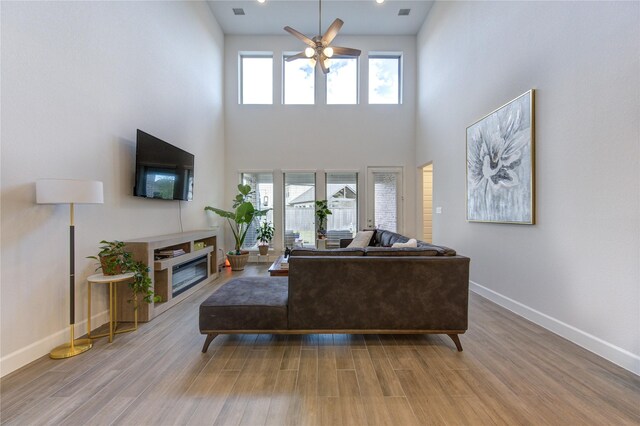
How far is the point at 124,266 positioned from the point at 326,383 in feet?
7.20

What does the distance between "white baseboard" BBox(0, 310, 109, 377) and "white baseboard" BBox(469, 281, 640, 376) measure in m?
4.54

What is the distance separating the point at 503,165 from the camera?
3285 mm

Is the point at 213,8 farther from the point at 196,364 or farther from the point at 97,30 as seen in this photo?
the point at 196,364

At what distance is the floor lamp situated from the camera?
6.75 ft

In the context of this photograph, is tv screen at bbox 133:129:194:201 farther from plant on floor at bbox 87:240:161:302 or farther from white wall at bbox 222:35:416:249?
white wall at bbox 222:35:416:249

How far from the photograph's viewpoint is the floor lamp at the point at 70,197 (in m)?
2.06

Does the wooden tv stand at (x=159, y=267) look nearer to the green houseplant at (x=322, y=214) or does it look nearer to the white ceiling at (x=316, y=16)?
the green houseplant at (x=322, y=214)

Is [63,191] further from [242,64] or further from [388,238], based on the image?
[242,64]

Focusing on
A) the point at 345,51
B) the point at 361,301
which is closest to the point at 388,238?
the point at 361,301

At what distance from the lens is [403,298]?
2.28 metres

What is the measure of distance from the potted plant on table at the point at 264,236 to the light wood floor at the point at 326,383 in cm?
373

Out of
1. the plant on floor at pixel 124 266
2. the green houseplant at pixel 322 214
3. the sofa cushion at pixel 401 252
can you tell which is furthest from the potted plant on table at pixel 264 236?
the sofa cushion at pixel 401 252

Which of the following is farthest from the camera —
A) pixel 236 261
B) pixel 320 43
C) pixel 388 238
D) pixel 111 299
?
pixel 236 261

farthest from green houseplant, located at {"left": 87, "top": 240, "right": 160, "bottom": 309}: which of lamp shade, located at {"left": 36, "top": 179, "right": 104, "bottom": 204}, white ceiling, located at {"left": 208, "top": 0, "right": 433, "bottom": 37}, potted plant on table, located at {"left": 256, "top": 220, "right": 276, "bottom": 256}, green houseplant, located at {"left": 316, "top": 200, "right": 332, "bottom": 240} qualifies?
white ceiling, located at {"left": 208, "top": 0, "right": 433, "bottom": 37}
